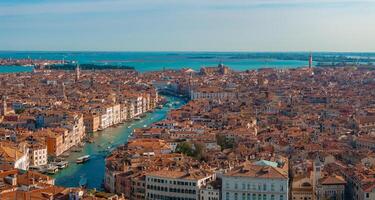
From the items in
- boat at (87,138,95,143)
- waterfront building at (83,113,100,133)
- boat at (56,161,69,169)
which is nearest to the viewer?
boat at (56,161,69,169)

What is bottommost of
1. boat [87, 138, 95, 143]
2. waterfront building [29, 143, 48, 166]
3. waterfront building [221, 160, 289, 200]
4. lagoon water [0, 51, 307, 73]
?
lagoon water [0, 51, 307, 73]

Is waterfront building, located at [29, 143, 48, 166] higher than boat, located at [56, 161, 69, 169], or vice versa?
waterfront building, located at [29, 143, 48, 166]

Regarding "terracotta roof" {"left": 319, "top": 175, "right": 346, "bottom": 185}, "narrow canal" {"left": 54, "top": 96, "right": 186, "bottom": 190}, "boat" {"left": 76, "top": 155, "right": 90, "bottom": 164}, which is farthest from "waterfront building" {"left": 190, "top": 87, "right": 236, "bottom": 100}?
"terracotta roof" {"left": 319, "top": 175, "right": 346, "bottom": 185}

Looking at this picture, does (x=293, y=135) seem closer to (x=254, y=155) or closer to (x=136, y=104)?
(x=254, y=155)

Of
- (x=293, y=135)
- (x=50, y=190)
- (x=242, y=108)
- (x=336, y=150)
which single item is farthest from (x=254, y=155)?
(x=242, y=108)

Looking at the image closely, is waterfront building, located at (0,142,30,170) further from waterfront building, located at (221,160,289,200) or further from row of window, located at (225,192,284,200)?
row of window, located at (225,192,284,200)

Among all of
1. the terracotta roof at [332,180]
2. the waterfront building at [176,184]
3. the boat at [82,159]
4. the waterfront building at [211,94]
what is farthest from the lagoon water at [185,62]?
the terracotta roof at [332,180]

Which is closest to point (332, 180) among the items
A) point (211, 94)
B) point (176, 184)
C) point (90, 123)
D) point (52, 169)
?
point (176, 184)

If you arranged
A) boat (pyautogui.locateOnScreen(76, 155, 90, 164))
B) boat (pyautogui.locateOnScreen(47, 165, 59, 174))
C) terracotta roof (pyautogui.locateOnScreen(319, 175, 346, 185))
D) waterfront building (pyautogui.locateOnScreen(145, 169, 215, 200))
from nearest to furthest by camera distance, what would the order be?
1. waterfront building (pyautogui.locateOnScreen(145, 169, 215, 200))
2. terracotta roof (pyautogui.locateOnScreen(319, 175, 346, 185))
3. boat (pyautogui.locateOnScreen(47, 165, 59, 174))
4. boat (pyautogui.locateOnScreen(76, 155, 90, 164))
